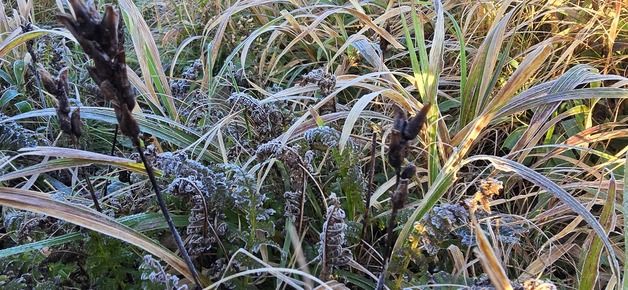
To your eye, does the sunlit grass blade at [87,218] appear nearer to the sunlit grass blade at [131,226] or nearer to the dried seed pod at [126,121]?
the sunlit grass blade at [131,226]

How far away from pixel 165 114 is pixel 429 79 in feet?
2.02

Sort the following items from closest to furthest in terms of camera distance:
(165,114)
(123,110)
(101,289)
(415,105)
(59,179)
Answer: (123,110) → (101,289) → (415,105) → (59,179) → (165,114)

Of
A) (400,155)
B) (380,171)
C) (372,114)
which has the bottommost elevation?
(380,171)

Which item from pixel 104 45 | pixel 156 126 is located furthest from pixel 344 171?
pixel 104 45

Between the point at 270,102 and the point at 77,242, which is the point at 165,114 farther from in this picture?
the point at 77,242

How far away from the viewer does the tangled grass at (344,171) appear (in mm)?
845

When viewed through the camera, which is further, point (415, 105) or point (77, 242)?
point (415, 105)

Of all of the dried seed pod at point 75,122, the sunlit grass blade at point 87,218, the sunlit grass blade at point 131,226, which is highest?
the dried seed pod at point 75,122

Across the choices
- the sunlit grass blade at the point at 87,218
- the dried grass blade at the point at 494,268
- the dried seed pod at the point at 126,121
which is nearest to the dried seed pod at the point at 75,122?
the sunlit grass blade at the point at 87,218

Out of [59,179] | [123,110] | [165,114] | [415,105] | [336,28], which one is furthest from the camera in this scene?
[336,28]

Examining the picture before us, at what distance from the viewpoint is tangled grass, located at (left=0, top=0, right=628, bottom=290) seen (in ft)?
2.77

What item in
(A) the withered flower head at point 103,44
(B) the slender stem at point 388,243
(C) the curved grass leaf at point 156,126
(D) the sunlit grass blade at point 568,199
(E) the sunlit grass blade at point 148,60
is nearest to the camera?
(A) the withered flower head at point 103,44

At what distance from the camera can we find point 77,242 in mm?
935

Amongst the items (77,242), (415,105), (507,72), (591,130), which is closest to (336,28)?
(507,72)
